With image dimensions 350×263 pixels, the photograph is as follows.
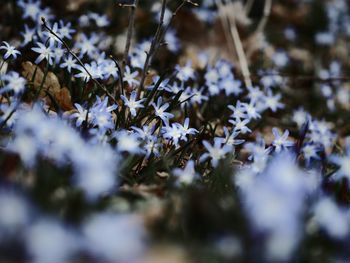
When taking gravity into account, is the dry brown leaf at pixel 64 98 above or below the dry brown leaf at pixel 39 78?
below

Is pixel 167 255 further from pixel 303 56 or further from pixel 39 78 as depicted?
pixel 303 56

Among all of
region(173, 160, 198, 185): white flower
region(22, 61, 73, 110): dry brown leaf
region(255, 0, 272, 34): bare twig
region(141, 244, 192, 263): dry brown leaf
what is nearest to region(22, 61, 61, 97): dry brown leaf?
region(22, 61, 73, 110): dry brown leaf

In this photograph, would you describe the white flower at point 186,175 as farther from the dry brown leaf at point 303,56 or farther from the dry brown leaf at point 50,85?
the dry brown leaf at point 303,56

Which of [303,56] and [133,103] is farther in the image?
[303,56]

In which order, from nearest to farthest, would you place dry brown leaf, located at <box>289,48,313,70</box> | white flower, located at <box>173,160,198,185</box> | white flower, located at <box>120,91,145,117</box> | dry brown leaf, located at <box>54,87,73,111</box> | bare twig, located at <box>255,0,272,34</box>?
1. white flower, located at <box>173,160,198,185</box>
2. white flower, located at <box>120,91,145,117</box>
3. dry brown leaf, located at <box>54,87,73,111</box>
4. bare twig, located at <box>255,0,272,34</box>
5. dry brown leaf, located at <box>289,48,313,70</box>

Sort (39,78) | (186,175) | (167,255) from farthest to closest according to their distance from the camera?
(39,78)
(186,175)
(167,255)

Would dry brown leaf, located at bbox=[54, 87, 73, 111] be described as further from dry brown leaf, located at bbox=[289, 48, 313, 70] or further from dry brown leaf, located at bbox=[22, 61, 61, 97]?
dry brown leaf, located at bbox=[289, 48, 313, 70]

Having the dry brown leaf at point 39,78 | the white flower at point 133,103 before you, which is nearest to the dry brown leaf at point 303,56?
the white flower at point 133,103

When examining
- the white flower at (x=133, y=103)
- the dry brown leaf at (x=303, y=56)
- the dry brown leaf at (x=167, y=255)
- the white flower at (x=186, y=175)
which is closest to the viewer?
the dry brown leaf at (x=167, y=255)

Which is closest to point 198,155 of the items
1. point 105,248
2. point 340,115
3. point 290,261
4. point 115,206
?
point 115,206

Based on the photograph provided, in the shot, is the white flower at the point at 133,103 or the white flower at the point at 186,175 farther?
the white flower at the point at 133,103

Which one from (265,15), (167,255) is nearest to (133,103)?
(167,255)
